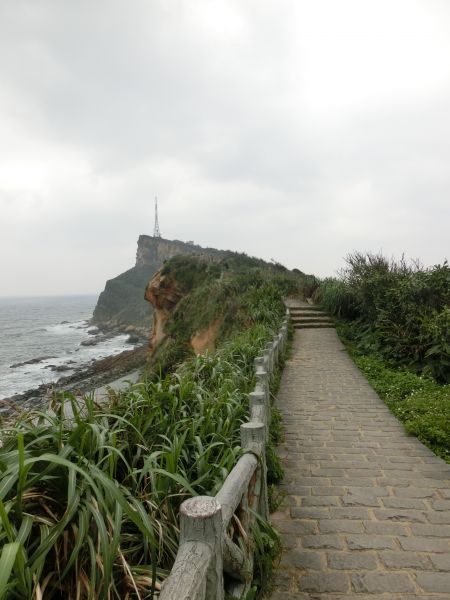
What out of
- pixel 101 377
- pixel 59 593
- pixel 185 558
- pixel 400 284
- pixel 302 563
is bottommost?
pixel 101 377

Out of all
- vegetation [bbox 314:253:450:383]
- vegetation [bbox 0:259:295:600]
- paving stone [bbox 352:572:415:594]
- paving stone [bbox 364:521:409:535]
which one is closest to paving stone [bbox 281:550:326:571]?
vegetation [bbox 0:259:295:600]

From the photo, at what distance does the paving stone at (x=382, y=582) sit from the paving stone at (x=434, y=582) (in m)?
0.08

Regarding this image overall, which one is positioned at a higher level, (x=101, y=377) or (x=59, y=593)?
(x=59, y=593)

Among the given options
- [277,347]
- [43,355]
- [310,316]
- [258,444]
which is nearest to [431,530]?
[258,444]

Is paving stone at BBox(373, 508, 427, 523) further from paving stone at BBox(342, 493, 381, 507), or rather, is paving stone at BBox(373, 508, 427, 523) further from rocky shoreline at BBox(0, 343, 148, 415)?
rocky shoreline at BBox(0, 343, 148, 415)

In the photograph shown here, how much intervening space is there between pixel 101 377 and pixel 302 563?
26.0 meters

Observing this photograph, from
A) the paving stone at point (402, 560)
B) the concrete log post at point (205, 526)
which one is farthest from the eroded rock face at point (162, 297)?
the concrete log post at point (205, 526)

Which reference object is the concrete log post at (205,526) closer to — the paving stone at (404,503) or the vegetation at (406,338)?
the paving stone at (404,503)

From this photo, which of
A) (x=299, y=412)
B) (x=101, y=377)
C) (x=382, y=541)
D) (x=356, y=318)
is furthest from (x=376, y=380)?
(x=101, y=377)

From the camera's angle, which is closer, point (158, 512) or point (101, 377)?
point (158, 512)

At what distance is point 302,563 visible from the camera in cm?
276

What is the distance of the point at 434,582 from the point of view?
2.54 metres

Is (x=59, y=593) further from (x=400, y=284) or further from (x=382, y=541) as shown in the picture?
(x=400, y=284)

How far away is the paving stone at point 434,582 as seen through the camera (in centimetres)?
247
